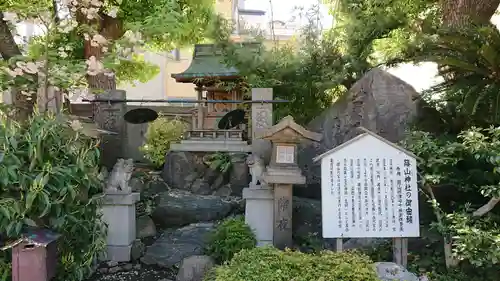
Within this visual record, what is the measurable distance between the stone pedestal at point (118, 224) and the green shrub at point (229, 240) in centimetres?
124

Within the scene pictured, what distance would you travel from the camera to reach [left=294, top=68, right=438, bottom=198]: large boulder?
6668 mm

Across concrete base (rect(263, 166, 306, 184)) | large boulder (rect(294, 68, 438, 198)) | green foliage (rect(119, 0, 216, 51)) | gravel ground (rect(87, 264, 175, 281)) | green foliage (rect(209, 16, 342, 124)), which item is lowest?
gravel ground (rect(87, 264, 175, 281))

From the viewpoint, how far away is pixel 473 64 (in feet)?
16.8

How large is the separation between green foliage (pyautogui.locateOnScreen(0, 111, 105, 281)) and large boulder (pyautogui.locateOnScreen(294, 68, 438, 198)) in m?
3.62

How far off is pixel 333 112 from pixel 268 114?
1.51 metres

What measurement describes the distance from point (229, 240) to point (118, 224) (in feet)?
5.66

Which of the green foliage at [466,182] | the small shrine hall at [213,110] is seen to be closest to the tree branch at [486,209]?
the green foliage at [466,182]

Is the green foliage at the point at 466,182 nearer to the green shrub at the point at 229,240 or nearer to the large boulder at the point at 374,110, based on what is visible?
the large boulder at the point at 374,110

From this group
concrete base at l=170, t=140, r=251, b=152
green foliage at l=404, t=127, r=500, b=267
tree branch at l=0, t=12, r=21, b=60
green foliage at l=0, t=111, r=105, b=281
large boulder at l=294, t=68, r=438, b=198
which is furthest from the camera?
concrete base at l=170, t=140, r=251, b=152

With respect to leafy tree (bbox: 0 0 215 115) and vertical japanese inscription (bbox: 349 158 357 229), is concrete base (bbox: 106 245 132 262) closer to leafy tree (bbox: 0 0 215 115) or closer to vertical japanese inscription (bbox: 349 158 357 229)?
leafy tree (bbox: 0 0 215 115)

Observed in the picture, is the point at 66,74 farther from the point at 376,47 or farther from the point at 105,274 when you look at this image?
the point at 376,47

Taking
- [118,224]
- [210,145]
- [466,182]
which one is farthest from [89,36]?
[466,182]

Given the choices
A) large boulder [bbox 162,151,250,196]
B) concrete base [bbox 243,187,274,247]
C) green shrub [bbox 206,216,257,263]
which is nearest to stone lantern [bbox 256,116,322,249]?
concrete base [bbox 243,187,274,247]

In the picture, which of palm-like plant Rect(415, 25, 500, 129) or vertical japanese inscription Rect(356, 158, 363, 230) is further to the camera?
palm-like plant Rect(415, 25, 500, 129)
